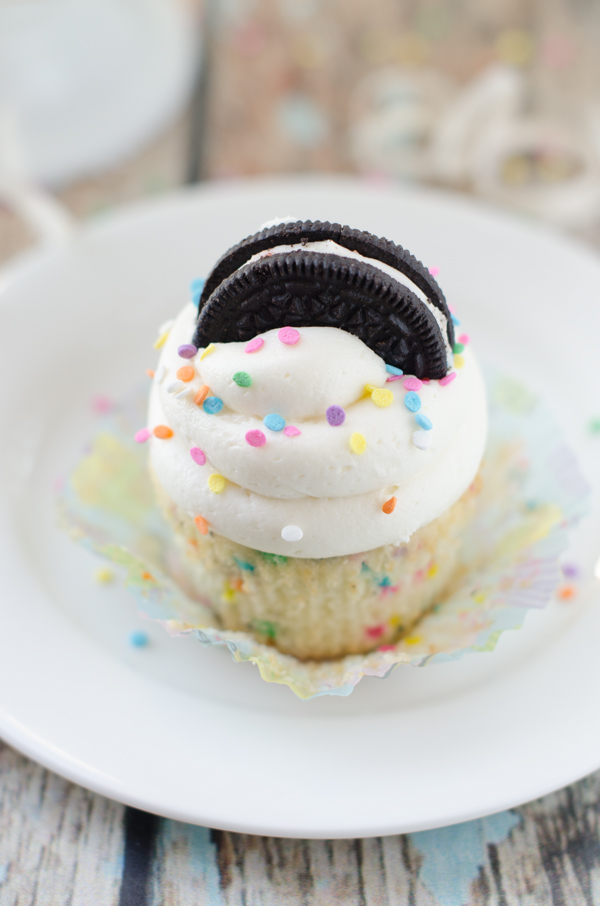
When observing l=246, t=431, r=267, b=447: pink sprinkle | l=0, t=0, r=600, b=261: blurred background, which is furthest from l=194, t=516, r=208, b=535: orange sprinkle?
l=0, t=0, r=600, b=261: blurred background

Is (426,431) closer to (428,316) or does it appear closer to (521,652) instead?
(428,316)

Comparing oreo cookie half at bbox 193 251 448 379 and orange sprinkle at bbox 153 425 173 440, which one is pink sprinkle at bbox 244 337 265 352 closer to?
oreo cookie half at bbox 193 251 448 379

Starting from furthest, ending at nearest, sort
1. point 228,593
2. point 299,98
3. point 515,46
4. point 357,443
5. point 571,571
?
1. point 515,46
2. point 299,98
3. point 571,571
4. point 228,593
5. point 357,443

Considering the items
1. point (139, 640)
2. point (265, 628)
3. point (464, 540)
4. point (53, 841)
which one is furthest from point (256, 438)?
point (53, 841)

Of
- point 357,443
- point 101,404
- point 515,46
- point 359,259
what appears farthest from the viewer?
point 515,46

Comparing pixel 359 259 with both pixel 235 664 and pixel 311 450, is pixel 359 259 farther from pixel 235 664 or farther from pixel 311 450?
pixel 235 664

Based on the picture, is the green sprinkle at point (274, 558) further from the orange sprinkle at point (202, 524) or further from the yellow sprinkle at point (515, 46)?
the yellow sprinkle at point (515, 46)

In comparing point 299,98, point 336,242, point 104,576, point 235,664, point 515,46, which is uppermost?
point 515,46
